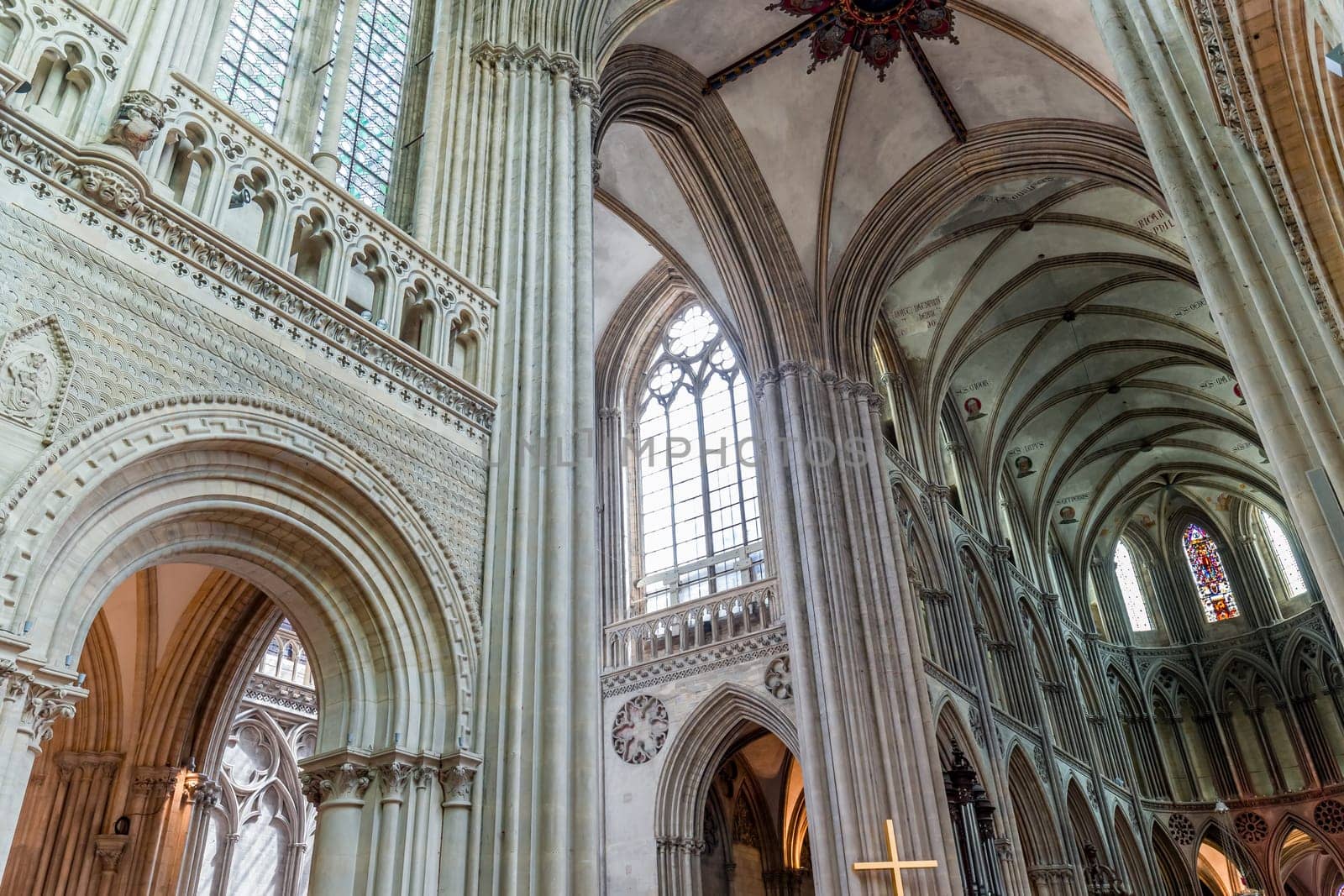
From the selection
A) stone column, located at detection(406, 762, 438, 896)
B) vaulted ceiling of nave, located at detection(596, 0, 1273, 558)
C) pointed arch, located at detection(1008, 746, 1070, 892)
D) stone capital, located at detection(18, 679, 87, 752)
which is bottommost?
stone column, located at detection(406, 762, 438, 896)

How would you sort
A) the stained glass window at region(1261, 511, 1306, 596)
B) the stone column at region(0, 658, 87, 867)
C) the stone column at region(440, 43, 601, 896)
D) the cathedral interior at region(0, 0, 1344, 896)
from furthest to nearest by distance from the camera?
1. the stained glass window at region(1261, 511, 1306, 596)
2. the stone column at region(440, 43, 601, 896)
3. the cathedral interior at region(0, 0, 1344, 896)
4. the stone column at region(0, 658, 87, 867)

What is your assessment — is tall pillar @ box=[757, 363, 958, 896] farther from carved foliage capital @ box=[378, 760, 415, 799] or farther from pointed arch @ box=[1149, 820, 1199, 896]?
pointed arch @ box=[1149, 820, 1199, 896]

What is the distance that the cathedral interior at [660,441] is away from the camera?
597cm

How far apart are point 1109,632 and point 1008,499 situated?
6567mm

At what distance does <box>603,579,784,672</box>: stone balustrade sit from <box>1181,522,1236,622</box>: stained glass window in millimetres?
19431

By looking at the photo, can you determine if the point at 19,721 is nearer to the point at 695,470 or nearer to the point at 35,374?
the point at 35,374

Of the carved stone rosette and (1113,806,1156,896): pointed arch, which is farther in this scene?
(1113,806,1156,896): pointed arch

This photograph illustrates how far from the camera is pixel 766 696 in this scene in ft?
50.6

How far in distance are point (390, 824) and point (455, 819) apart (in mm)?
423

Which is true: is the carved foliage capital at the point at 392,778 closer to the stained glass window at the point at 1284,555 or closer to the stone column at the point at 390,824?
the stone column at the point at 390,824

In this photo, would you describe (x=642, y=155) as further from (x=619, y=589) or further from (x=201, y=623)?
(x=201, y=623)

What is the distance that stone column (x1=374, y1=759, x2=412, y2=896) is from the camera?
615 centimetres

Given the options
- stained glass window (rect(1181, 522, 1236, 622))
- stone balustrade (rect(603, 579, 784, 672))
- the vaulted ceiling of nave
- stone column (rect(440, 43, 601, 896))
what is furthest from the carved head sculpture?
stained glass window (rect(1181, 522, 1236, 622))

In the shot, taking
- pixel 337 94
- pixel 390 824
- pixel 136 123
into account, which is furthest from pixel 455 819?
pixel 337 94
